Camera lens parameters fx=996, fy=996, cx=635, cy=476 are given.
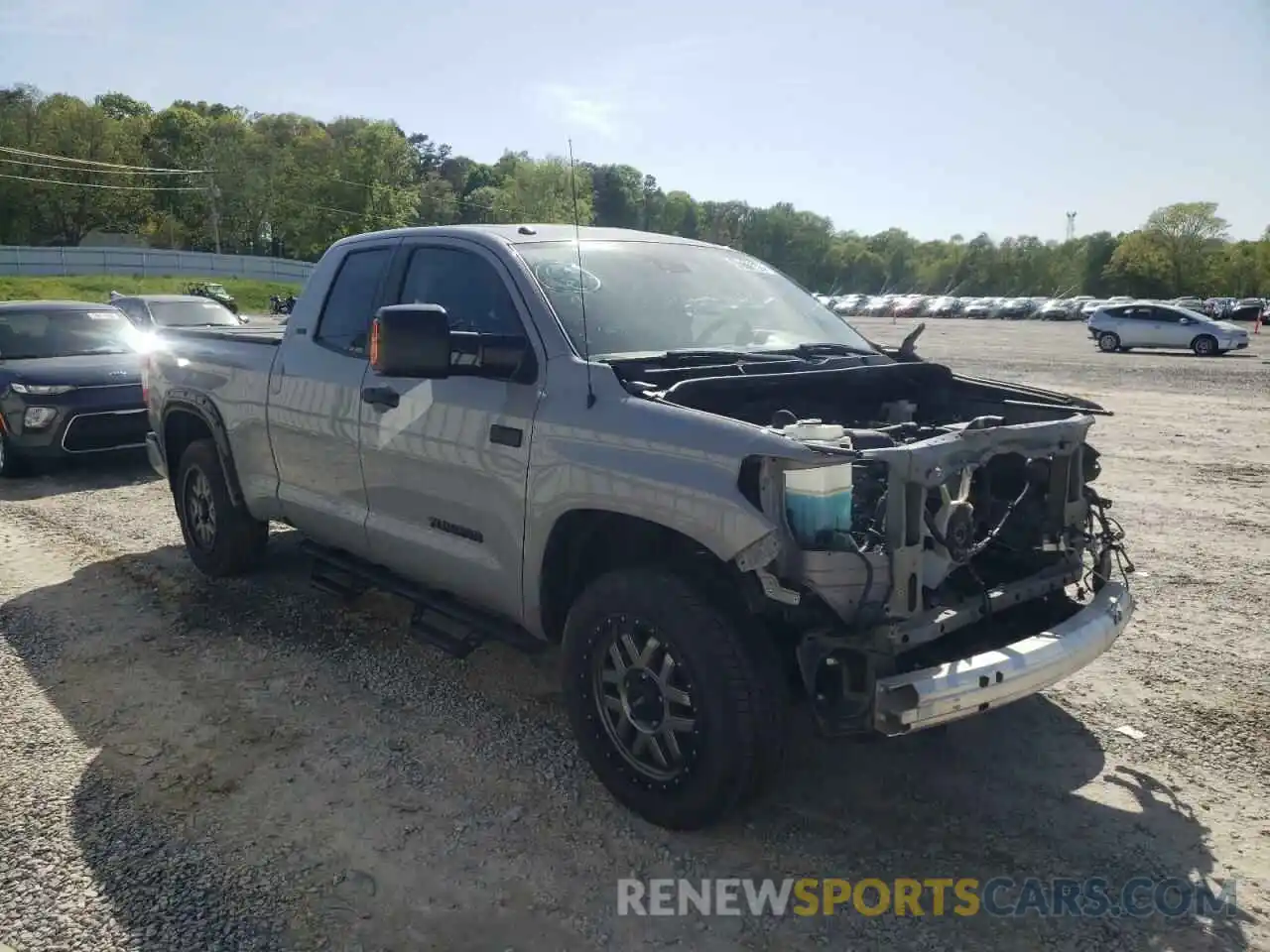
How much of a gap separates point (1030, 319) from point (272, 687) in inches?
2709

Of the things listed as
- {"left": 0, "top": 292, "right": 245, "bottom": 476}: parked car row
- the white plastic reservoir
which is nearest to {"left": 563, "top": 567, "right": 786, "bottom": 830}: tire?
the white plastic reservoir

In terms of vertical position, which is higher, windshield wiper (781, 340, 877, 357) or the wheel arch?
windshield wiper (781, 340, 877, 357)

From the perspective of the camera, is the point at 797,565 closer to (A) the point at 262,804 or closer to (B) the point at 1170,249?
(A) the point at 262,804

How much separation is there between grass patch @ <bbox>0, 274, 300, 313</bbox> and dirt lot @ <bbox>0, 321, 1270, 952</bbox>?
4417 cm

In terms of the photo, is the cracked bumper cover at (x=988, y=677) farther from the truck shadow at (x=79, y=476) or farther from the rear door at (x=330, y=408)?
the truck shadow at (x=79, y=476)

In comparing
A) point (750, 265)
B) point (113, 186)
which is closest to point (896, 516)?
point (750, 265)

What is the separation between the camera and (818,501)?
3.00m

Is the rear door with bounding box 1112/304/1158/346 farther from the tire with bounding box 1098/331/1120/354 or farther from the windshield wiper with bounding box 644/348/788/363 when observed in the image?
the windshield wiper with bounding box 644/348/788/363

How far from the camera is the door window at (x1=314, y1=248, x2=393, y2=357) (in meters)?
4.85

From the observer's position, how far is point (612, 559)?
3834 mm

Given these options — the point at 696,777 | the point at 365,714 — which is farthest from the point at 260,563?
the point at 696,777

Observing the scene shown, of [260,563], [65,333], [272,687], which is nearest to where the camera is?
[272,687]

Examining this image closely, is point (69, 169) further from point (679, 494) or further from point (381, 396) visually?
point (679, 494)

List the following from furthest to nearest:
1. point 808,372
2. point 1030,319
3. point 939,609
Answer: point 1030,319
point 808,372
point 939,609
